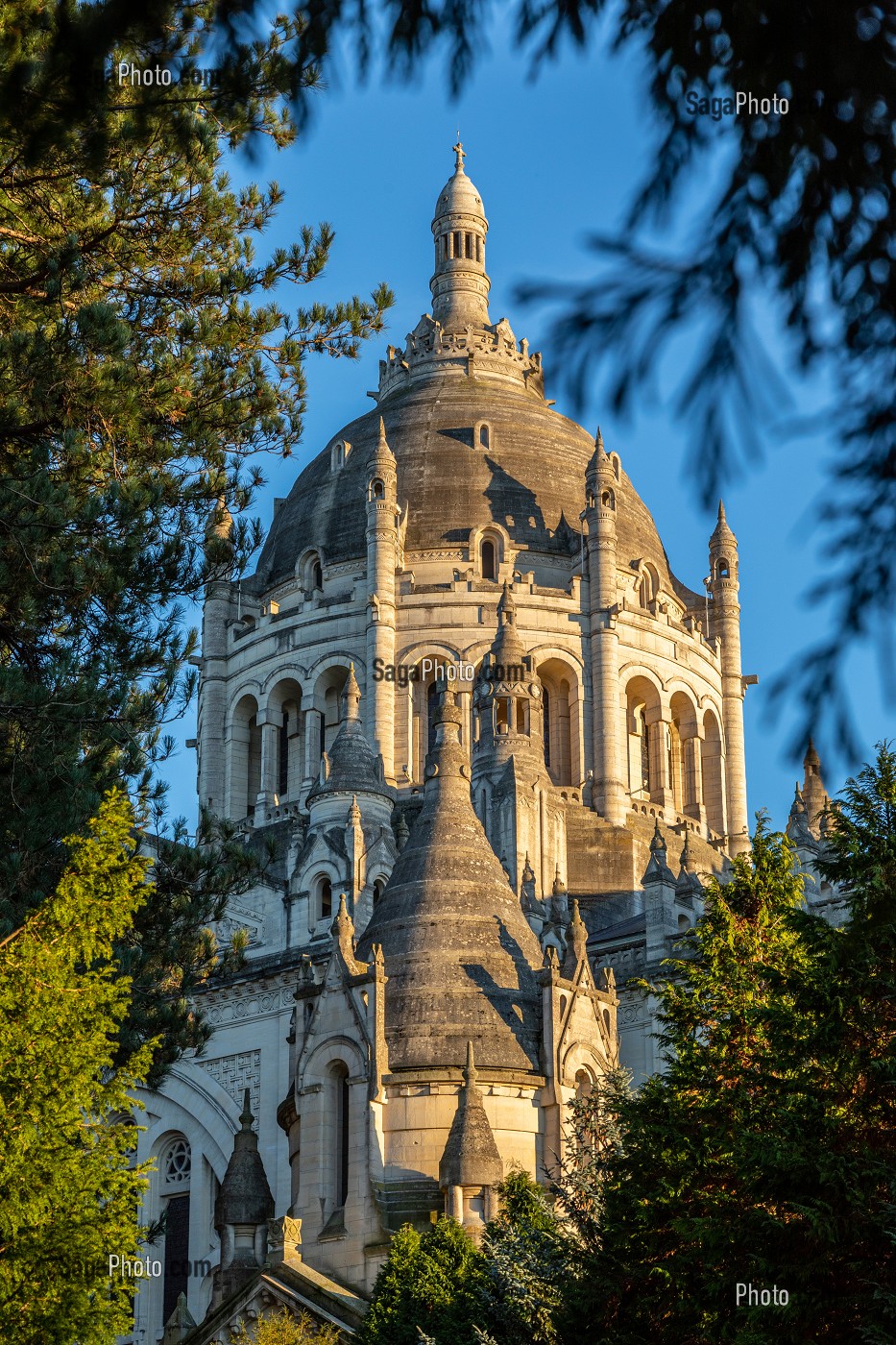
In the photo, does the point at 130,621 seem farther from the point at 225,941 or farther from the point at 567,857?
the point at 567,857

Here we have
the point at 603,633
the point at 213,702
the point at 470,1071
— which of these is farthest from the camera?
the point at 213,702

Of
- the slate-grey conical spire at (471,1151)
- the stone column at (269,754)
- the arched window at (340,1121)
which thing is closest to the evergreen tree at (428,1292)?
the slate-grey conical spire at (471,1151)

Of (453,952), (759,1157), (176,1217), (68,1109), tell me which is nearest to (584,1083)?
(453,952)

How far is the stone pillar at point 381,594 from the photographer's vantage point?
195 feet

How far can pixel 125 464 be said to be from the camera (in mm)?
24031

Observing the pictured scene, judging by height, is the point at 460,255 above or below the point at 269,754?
above

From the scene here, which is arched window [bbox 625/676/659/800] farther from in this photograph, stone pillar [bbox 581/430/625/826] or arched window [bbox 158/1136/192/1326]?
arched window [bbox 158/1136/192/1326]

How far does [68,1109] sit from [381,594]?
40924 mm

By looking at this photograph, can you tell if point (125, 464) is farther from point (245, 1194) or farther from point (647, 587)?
point (647, 587)

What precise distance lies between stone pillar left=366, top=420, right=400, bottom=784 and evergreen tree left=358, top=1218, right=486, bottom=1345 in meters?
29.6

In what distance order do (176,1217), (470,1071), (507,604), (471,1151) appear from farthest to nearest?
(507,604) → (176,1217) → (470,1071) → (471,1151)

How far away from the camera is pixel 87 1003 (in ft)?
68.6

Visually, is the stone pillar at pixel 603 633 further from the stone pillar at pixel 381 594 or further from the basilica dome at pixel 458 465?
the stone pillar at pixel 381 594

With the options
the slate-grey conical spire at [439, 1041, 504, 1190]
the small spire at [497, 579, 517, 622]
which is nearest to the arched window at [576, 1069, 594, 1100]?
the slate-grey conical spire at [439, 1041, 504, 1190]
